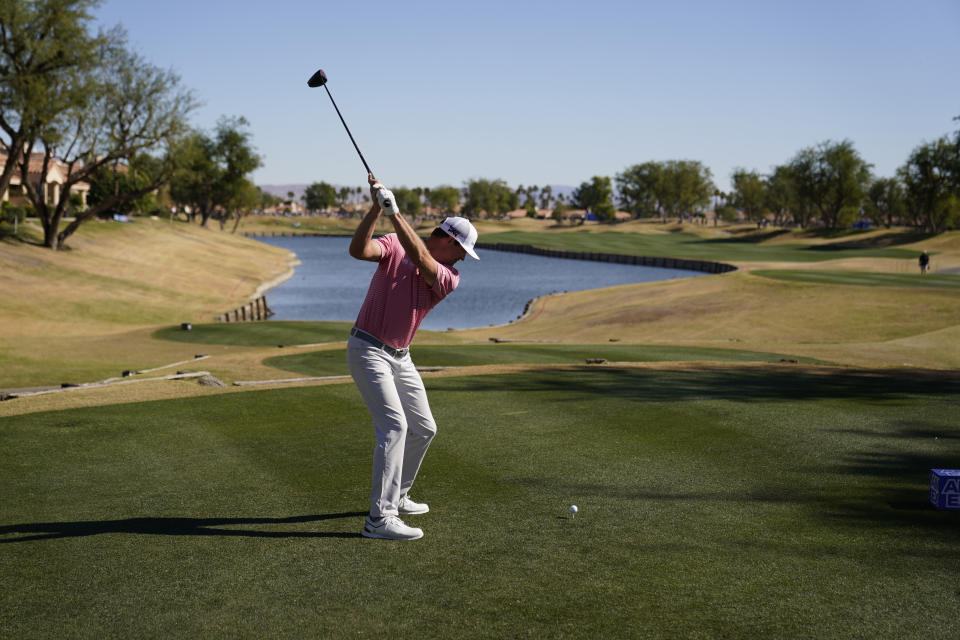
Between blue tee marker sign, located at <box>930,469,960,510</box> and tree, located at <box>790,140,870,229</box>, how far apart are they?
5785 inches

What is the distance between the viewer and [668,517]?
7461 mm

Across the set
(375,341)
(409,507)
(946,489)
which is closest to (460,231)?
(375,341)

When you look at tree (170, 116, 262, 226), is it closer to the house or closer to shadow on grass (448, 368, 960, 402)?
the house

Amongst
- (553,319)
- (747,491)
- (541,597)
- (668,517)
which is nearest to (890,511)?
(747,491)

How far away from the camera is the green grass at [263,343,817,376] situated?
2204 cm

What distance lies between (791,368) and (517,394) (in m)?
7.43

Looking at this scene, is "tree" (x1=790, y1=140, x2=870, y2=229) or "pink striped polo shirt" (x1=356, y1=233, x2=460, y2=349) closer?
"pink striped polo shirt" (x1=356, y1=233, x2=460, y2=349)

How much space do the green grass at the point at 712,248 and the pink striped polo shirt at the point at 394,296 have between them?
96.3 metres

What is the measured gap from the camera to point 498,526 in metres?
7.21

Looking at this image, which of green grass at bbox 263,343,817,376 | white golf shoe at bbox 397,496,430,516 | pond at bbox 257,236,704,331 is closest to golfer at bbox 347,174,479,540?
white golf shoe at bbox 397,496,430,516

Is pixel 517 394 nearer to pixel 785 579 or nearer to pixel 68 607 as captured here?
pixel 785 579

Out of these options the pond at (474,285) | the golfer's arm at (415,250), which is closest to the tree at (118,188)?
the pond at (474,285)

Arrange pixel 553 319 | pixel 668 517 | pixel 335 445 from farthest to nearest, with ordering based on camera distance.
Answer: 1. pixel 553 319
2. pixel 335 445
3. pixel 668 517

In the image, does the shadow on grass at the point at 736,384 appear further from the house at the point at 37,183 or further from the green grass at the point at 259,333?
the house at the point at 37,183
